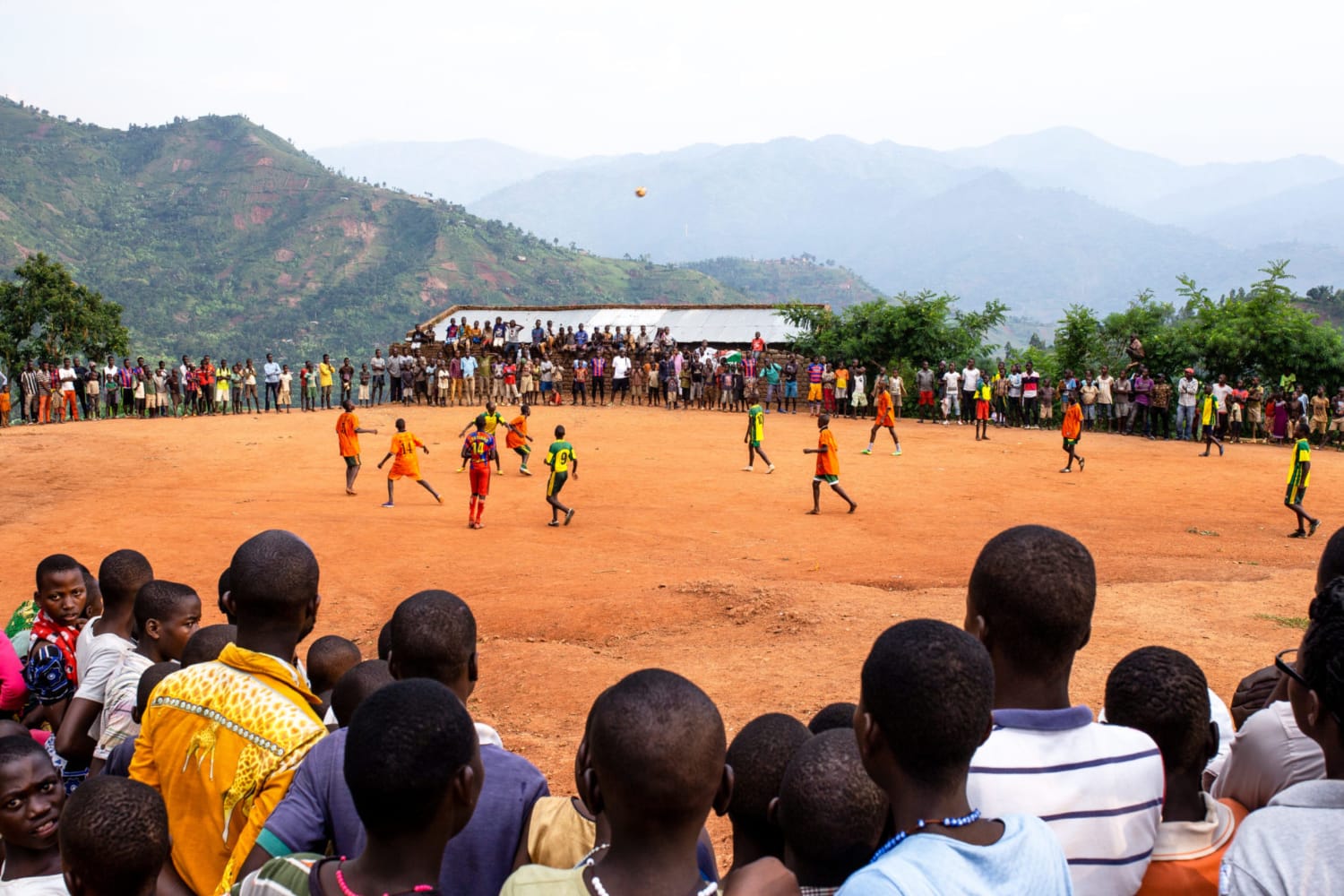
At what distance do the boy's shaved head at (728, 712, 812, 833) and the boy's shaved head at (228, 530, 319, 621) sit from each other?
1.41 metres

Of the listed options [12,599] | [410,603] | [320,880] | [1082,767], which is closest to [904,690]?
[1082,767]

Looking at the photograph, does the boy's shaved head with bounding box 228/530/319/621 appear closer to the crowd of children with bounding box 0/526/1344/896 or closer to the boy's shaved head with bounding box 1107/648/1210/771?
the crowd of children with bounding box 0/526/1344/896

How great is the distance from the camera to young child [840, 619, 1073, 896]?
1.84m

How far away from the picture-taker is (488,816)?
246 centimetres

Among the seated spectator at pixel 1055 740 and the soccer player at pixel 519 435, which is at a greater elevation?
the seated spectator at pixel 1055 740

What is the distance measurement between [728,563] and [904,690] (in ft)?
31.0

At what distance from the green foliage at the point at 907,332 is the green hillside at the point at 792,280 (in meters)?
95.4

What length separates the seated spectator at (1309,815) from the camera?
186 cm

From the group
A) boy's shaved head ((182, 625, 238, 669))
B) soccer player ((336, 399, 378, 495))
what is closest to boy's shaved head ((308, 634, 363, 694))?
boy's shaved head ((182, 625, 238, 669))

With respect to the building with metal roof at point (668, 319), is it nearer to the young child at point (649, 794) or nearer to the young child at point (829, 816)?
the young child at point (829, 816)

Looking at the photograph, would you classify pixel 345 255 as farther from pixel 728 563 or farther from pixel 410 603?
pixel 410 603

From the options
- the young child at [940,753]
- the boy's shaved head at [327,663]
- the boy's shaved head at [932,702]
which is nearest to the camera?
the young child at [940,753]

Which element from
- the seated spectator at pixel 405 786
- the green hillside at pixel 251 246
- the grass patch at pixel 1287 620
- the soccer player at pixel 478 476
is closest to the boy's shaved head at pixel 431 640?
the seated spectator at pixel 405 786

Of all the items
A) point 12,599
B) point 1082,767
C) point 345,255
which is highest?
point 345,255
